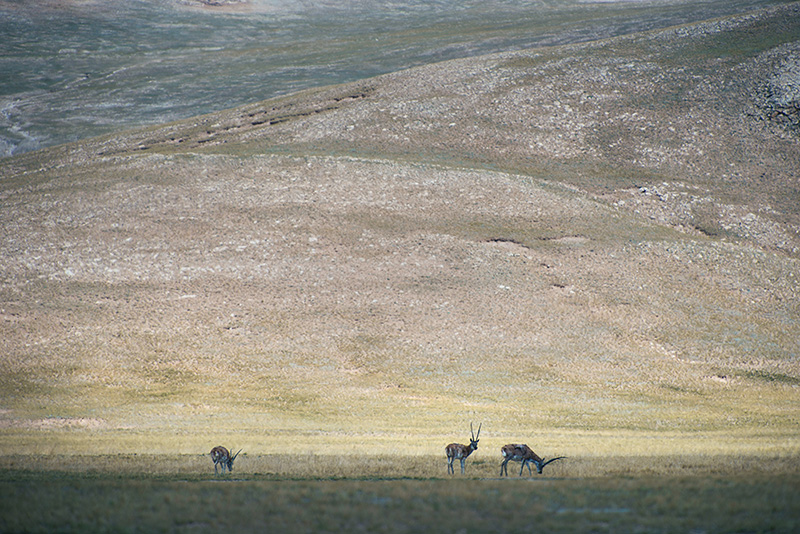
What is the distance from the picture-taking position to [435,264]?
4391 centimetres

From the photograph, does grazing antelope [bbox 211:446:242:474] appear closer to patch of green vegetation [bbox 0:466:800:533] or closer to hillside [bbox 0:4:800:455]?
patch of green vegetation [bbox 0:466:800:533]

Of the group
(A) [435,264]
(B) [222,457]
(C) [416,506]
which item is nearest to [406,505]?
(C) [416,506]

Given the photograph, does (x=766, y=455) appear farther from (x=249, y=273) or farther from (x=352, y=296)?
(x=249, y=273)

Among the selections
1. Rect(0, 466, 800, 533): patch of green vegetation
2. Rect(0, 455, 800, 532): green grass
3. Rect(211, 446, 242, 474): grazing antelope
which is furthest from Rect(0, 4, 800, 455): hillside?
Rect(0, 466, 800, 533): patch of green vegetation

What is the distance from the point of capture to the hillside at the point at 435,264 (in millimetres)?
27922

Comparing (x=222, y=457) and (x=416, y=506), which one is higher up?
(x=222, y=457)

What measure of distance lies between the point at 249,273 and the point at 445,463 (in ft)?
85.9

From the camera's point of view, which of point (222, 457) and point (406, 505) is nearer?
point (406, 505)

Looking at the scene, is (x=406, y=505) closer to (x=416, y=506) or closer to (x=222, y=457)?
(x=416, y=506)

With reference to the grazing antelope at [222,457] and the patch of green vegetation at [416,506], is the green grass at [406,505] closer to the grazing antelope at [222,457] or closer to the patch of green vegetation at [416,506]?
the patch of green vegetation at [416,506]

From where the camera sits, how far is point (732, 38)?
244ft

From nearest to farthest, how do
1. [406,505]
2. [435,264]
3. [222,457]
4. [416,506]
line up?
[416,506]
[406,505]
[222,457]
[435,264]

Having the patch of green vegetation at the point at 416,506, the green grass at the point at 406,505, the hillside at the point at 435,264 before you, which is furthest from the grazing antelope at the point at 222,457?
the hillside at the point at 435,264

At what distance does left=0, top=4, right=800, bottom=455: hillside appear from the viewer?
27.9 m
